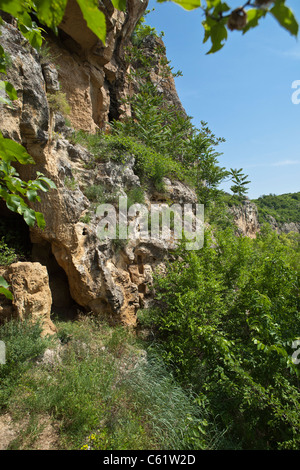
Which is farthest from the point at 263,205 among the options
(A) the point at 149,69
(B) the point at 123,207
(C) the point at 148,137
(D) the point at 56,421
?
(D) the point at 56,421

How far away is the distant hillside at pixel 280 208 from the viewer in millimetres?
41281

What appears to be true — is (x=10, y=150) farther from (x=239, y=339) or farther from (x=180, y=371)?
(x=180, y=371)

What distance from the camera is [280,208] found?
50906 mm

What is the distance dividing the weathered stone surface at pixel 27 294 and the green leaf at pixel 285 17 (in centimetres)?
494

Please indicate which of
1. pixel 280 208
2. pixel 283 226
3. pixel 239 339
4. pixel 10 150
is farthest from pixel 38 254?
pixel 280 208

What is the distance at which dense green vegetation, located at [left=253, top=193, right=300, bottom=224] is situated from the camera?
142 feet

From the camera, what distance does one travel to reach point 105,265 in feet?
19.2

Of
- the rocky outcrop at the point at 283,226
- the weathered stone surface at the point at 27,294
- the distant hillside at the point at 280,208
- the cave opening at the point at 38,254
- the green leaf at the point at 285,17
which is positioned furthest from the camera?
the distant hillside at the point at 280,208

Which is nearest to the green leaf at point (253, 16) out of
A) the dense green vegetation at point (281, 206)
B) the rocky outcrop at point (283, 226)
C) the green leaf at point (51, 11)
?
the green leaf at point (51, 11)

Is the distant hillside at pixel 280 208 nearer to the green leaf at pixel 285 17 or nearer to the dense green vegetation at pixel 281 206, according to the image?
the dense green vegetation at pixel 281 206

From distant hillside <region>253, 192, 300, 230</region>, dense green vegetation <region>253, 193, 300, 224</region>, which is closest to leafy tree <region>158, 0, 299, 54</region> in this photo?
distant hillside <region>253, 192, 300, 230</region>

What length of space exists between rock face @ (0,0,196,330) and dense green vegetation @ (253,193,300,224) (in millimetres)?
37705

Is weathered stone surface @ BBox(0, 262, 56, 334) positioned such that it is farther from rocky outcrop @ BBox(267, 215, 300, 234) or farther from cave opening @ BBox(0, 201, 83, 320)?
rocky outcrop @ BBox(267, 215, 300, 234)

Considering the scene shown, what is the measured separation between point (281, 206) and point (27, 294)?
183ft
